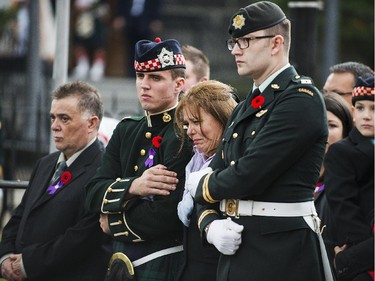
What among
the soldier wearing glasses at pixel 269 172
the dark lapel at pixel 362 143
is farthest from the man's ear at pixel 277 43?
the dark lapel at pixel 362 143

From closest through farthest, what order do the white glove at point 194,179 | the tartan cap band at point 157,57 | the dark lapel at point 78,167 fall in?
the white glove at point 194,179 < the tartan cap band at point 157,57 < the dark lapel at point 78,167

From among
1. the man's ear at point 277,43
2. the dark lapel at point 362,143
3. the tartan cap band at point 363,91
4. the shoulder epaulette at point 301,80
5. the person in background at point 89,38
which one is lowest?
the person in background at point 89,38

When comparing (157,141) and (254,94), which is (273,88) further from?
(157,141)

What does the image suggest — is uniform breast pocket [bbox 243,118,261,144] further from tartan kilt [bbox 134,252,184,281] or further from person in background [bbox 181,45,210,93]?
person in background [bbox 181,45,210,93]

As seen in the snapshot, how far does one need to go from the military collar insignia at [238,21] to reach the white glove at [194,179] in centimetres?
77

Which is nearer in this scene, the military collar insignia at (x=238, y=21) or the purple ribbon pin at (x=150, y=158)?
the military collar insignia at (x=238, y=21)

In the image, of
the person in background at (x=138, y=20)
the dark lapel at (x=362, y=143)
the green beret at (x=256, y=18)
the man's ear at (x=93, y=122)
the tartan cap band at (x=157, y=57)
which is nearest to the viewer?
the green beret at (x=256, y=18)

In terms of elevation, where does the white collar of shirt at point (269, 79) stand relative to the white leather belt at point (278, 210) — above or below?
above

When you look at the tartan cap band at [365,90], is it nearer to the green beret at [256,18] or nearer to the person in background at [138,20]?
the green beret at [256,18]

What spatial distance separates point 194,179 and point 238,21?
856 mm

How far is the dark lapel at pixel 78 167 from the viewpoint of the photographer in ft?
24.8

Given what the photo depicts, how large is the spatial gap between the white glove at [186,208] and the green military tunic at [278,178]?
17.8 inches

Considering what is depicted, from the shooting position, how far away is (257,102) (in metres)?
5.92

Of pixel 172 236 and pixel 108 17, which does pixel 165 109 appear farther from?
pixel 108 17
